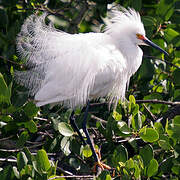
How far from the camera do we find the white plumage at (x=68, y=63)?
2.57 meters

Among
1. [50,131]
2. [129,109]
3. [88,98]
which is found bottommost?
[50,131]

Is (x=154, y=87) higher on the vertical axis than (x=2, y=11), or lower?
lower

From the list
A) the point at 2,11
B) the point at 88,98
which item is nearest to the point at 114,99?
the point at 88,98

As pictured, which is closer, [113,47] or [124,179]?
[124,179]

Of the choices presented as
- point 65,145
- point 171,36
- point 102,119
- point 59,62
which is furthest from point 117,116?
point 171,36

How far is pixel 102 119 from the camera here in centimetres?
276

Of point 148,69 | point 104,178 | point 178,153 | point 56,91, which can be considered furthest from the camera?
point 148,69

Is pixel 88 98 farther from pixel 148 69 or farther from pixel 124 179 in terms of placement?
pixel 124 179

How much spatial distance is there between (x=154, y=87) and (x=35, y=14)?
39.2 inches

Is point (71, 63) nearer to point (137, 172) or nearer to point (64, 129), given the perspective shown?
point (64, 129)

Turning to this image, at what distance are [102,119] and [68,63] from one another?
0.48m

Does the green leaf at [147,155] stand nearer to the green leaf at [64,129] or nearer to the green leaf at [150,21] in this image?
the green leaf at [64,129]

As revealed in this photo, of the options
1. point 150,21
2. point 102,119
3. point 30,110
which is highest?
point 150,21

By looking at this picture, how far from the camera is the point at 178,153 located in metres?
2.20
